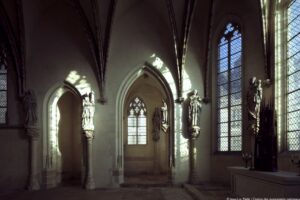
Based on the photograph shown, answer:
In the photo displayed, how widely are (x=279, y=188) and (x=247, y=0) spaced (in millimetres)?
9912

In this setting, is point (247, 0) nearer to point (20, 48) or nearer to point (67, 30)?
point (67, 30)

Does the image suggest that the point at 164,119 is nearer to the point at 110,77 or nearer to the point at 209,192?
the point at 110,77

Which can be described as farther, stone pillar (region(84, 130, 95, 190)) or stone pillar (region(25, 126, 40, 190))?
stone pillar (region(84, 130, 95, 190))

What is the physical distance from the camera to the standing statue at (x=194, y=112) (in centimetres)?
1719

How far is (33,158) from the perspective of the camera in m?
17.1

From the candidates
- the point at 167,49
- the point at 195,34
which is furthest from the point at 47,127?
the point at 195,34

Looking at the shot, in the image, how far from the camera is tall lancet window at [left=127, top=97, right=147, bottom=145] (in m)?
26.5

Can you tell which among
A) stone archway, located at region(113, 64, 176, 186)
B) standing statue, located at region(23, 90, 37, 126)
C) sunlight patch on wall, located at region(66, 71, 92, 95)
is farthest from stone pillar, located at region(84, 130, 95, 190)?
standing statue, located at region(23, 90, 37, 126)

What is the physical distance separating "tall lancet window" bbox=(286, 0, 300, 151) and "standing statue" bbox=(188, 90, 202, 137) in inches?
217

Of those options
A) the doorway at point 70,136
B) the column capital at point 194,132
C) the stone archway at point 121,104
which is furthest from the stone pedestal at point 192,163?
the doorway at point 70,136

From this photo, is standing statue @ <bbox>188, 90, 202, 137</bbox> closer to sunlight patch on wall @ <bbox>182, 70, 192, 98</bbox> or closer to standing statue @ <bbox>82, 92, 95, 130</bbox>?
sunlight patch on wall @ <bbox>182, 70, 192, 98</bbox>

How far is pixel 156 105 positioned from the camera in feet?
87.6

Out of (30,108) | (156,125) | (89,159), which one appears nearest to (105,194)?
(89,159)

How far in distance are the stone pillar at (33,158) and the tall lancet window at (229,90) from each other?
341 inches
